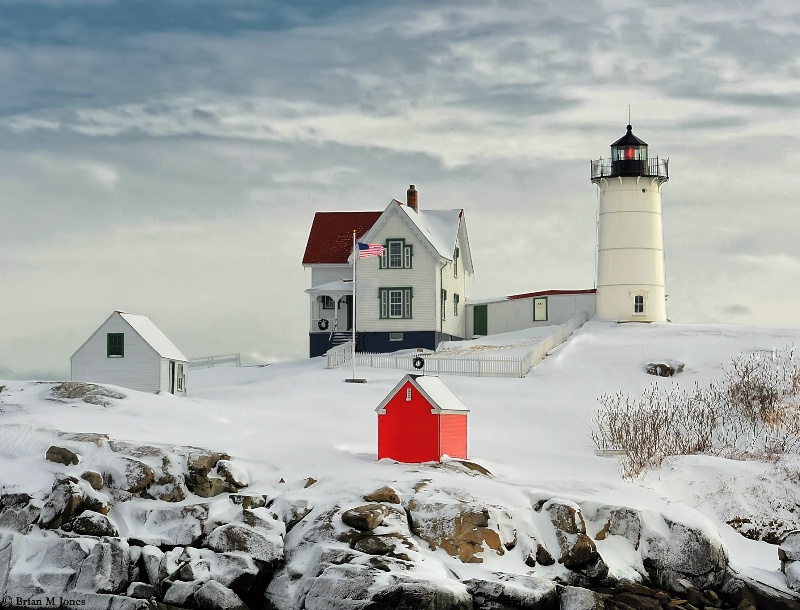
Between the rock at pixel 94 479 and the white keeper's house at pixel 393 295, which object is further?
the white keeper's house at pixel 393 295

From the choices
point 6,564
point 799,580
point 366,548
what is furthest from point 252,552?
point 799,580

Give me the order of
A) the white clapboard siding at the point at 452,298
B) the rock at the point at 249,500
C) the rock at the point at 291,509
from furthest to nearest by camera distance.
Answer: the white clapboard siding at the point at 452,298, the rock at the point at 249,500, the rock at the point at 291,509

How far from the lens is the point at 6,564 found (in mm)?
25922

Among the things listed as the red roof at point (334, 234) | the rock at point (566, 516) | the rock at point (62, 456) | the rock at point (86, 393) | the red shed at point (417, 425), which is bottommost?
the rock at point (566, 516)

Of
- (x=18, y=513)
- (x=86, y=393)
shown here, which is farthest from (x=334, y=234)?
(x=18, y=513)

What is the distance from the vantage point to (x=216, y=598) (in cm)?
2433

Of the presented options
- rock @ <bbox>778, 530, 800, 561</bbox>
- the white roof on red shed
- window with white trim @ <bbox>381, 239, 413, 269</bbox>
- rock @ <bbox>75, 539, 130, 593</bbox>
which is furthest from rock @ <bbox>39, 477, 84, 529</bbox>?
window with white trim @ <bbox>381, 239, 413, 269</bbox>

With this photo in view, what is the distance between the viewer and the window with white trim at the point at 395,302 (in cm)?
5403

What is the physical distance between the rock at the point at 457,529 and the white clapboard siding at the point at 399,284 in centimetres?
2734

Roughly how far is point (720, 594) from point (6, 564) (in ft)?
49.3

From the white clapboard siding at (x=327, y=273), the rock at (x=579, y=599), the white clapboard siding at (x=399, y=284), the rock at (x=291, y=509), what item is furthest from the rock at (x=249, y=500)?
the white clapboard siding at (x=327, y=273)

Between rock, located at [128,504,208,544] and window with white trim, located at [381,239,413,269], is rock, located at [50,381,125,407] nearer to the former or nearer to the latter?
rock, located at [128,504,208,544]

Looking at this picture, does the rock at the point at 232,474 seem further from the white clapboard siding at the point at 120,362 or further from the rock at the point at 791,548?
the rock at the point at 791,548

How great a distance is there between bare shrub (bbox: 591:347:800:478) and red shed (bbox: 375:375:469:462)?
198 inches
